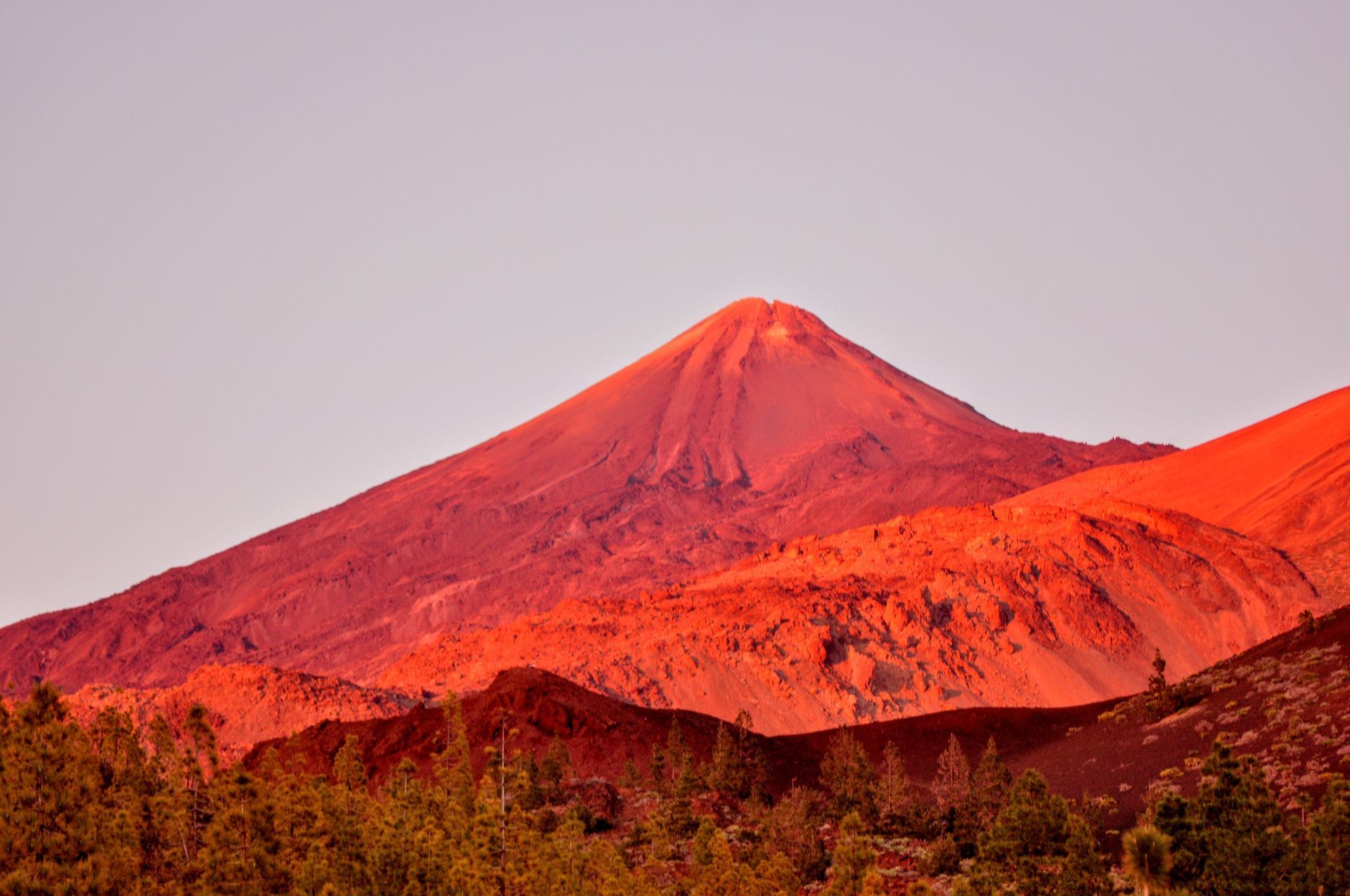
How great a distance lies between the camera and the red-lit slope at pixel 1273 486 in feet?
383

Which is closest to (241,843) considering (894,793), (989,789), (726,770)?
(989,789)

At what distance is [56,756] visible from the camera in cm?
2336

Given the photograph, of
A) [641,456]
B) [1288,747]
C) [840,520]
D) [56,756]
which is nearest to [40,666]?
[641,456]

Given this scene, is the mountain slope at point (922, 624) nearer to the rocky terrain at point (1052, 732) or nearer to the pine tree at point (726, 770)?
the rocky terrain at point (1052, 732)

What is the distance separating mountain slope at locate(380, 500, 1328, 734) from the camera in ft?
296

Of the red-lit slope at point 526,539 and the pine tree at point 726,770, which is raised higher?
the red-lit slope at point 526,539

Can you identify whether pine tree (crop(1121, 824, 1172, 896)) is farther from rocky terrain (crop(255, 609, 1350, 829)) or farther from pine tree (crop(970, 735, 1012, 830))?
rocky terrain (crop(255, 609, 1350, 829))

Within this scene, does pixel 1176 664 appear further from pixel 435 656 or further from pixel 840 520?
pixel 840 520

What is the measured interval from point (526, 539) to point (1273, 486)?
80.0 metres

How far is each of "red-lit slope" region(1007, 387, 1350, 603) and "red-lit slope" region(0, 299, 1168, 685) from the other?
17839 millimetres

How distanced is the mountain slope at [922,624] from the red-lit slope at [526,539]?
42.2m

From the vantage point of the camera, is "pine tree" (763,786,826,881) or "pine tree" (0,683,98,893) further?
"pine tree" (763,786,826,881)

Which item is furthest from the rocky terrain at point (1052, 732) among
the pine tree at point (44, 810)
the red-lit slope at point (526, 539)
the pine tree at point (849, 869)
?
the red-lit slope at point (526, 539)

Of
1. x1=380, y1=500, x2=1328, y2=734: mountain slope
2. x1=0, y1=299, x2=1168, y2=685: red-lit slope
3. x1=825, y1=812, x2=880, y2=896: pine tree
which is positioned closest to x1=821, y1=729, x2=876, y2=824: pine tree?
x1=825, y1=812, x2=880, y2=896: pine tree
